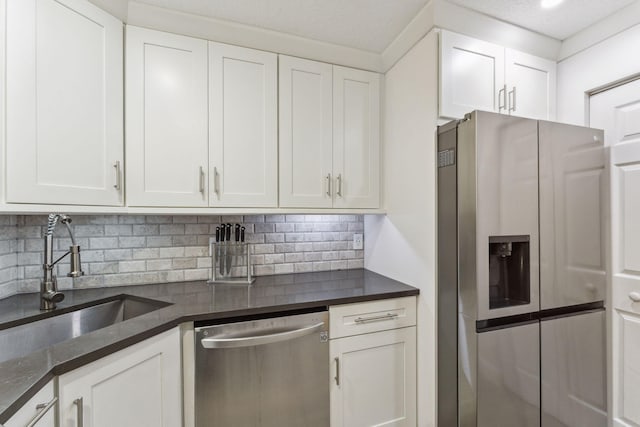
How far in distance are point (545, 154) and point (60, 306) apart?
7.88ft

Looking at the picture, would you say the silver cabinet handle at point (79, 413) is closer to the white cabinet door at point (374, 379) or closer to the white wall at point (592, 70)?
the white cabinet door at point (374, 379)

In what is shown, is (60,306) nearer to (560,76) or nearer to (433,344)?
(433,344)

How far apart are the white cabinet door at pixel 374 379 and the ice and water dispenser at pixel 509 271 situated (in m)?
0.50

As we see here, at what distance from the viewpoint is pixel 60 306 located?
4.42 feet

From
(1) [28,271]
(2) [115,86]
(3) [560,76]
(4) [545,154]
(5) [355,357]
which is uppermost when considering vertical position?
(3) [560,76]

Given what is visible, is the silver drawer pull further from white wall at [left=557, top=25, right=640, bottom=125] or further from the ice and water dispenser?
white wall at [left=557, top=25, right=640, bottom=125]

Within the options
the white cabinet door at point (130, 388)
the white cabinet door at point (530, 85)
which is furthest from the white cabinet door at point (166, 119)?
the white cabinet door at point (530, 85)

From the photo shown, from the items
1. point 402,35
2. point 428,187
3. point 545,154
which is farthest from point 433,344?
point 402,35

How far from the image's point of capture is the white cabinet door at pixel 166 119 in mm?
1486

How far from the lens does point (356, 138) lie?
1.93 metres

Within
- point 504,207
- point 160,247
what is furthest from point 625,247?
point 160,247

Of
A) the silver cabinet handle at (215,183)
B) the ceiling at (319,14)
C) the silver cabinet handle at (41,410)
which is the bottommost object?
the silver cabinet handle at (41,410)

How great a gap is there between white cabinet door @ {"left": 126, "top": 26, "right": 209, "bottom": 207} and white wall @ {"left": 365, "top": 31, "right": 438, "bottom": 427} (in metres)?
1.14

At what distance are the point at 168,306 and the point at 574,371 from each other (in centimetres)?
203
